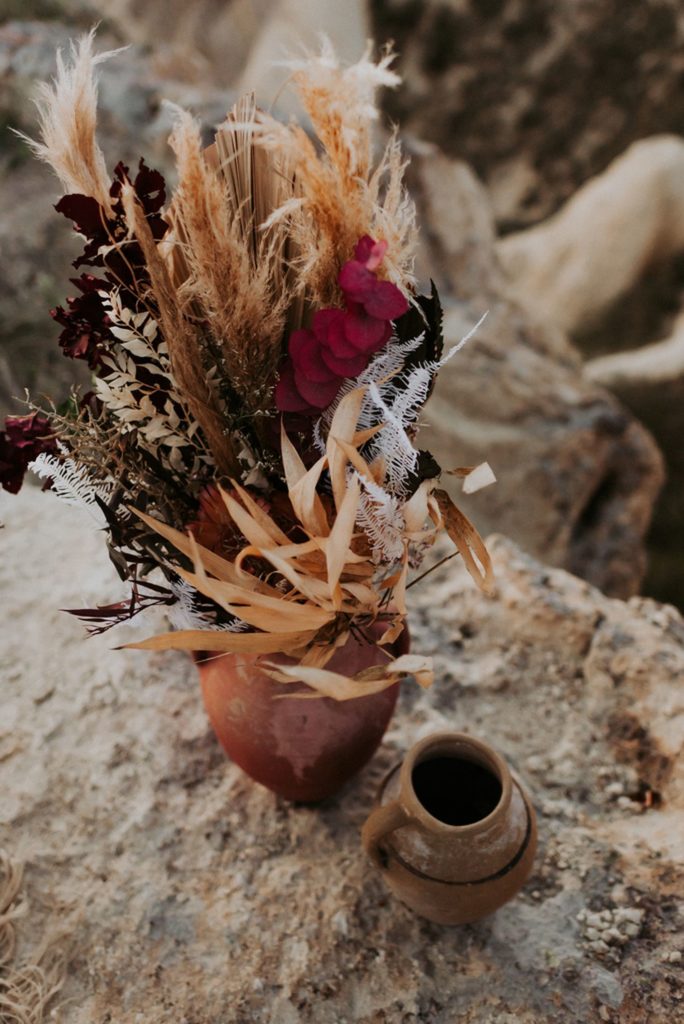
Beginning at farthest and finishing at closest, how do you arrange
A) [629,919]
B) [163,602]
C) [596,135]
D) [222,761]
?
[596,135]
[222,761]
[629,919]
[163,602]

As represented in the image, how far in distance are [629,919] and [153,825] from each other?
0.71m

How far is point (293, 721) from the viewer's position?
3.58 feet

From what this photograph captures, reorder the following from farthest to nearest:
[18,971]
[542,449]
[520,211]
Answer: [520,211]
[542,449]
[18,971]

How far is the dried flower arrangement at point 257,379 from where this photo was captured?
0.82 metres

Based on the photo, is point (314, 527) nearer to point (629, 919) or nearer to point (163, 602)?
point (163, 602)

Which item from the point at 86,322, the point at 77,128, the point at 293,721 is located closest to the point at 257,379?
the point at 86,322

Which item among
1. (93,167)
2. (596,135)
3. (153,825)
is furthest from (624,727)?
(596,135)

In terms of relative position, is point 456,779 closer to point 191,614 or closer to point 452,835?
point 452,835

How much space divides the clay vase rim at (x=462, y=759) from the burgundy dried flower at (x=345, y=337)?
1.61 ft

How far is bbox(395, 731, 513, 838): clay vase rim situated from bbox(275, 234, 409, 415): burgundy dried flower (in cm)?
49

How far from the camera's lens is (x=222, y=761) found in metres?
1.38

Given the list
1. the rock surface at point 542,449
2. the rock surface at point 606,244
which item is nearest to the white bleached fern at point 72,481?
the rock surface at point 542,449

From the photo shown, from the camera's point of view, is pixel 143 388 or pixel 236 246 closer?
pixel 236 246

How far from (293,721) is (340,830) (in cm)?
29
